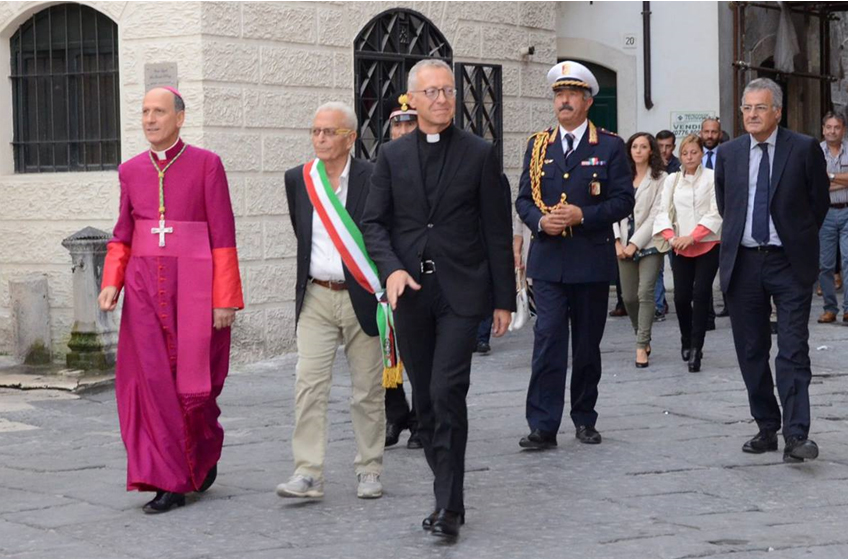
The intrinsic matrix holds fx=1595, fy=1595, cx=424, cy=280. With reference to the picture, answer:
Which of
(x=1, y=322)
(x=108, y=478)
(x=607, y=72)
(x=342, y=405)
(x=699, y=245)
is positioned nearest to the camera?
(x=108, y=478)

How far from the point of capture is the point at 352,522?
6.57 meters

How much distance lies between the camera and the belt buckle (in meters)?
6.43

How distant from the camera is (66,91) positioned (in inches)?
493

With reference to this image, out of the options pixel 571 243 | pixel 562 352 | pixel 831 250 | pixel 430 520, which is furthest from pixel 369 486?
pixel 831 250

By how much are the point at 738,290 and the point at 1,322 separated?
6.74m

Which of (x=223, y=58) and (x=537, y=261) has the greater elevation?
(x=223, y=58)

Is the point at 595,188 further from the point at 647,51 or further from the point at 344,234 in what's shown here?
the point at 647,51

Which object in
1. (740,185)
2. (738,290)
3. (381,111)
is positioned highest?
(381,111)

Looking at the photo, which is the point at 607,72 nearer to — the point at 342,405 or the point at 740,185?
the point at 342,405

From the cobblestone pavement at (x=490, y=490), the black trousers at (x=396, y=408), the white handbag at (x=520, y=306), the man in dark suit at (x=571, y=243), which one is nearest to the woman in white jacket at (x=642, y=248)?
the white handbag at (x=520, y=306)

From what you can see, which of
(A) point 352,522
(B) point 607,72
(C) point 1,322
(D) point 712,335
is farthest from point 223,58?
(B) point 607,72

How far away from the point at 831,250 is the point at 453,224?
28.8 ft

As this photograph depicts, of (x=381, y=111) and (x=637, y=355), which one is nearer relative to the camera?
(x=637, y=355)

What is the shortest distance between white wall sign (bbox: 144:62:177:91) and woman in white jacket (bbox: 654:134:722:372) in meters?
3.71
